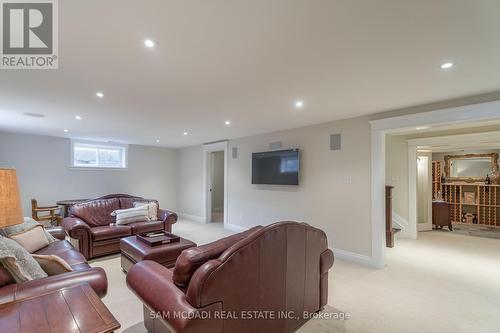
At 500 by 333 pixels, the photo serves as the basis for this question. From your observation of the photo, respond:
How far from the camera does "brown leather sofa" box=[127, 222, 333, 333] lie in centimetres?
136

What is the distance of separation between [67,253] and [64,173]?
4.43 meters

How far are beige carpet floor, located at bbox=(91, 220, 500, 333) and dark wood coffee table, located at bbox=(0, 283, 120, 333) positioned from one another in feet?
3.36

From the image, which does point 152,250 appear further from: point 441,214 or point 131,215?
point 441,214

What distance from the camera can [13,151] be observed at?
5.37 metres

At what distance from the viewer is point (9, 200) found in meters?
1.04

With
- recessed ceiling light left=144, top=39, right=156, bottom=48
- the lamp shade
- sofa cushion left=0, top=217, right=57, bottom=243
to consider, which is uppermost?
recessed ceiling light left=144, top=39, right=156, bottom=48

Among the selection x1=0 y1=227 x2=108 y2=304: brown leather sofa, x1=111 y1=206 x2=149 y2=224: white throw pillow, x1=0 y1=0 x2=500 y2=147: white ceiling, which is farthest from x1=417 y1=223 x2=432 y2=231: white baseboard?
x1=0 y1=227 x2=108 y2=304: brown leather sofa

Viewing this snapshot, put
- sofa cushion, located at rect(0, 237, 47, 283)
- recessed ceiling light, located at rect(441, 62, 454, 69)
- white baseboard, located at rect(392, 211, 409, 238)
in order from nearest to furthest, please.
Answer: sofa cushion, located at rect(0, 237, 47, 283), recessed ceiling light, located at rect(441, 62, 454, 69), white baseboard, located at rect(392, 211, 409, 238)

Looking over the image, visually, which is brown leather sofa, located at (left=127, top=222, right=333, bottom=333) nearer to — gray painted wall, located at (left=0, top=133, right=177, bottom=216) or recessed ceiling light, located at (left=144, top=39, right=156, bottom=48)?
recessed ceiling light, located at (left=144, top=39, right=156, bottom=48)

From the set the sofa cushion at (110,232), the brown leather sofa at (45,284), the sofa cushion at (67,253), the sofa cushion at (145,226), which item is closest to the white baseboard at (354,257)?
the sofa cushion at (145,226)

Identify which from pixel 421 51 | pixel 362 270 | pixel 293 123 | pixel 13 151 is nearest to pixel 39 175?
pixel 13 151

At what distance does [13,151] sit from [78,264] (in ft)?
16.3

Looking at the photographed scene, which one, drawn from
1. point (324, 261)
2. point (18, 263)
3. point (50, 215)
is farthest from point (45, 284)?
point (50, 215)

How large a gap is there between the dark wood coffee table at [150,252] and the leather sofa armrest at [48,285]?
97cm
